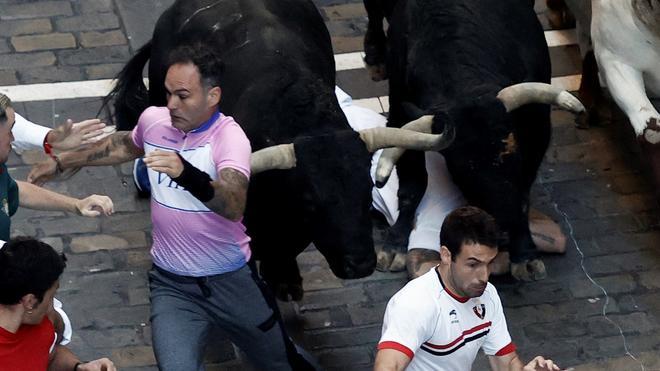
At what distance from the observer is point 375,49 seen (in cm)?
1080

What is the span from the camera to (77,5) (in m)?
11.4

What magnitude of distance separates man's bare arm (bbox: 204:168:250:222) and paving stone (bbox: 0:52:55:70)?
4357mm

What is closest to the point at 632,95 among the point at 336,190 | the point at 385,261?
the point at 385,261

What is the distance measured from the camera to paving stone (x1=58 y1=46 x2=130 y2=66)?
1076cm

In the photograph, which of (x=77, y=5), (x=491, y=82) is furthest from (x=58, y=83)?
(x=491, y=82)

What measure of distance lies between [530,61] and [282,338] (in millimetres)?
2689

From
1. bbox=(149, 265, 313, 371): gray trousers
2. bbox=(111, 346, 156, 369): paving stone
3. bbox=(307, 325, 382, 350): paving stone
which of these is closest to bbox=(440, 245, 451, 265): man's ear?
bbox=(149, 265, 313, 371): gray trousers

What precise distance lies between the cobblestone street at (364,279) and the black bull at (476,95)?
50 cm

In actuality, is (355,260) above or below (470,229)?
below

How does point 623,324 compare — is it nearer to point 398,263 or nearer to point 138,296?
point 398,263

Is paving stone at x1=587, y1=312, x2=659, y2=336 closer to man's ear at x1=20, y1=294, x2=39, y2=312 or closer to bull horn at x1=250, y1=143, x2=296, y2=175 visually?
bull horn at x1=250, y1=143, x2=296, y2=175

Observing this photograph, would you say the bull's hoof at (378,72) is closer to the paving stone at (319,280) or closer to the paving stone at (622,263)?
the paving stone at (319,280)

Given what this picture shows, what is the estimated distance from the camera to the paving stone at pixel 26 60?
10.6 metres

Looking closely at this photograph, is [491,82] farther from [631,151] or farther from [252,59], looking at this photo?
[631,151]
